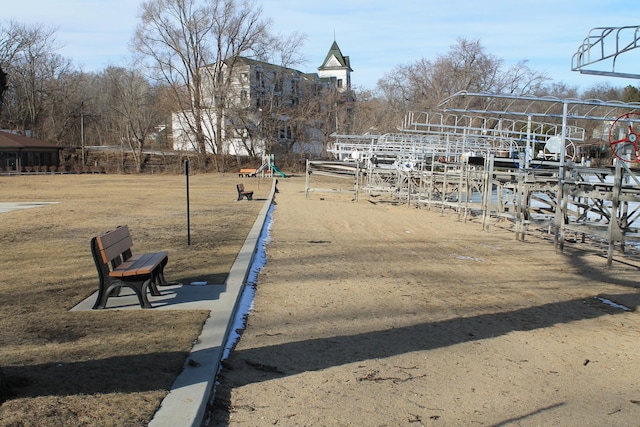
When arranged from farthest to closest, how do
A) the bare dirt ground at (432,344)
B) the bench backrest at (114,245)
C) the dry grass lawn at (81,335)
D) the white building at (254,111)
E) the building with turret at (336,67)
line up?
the building with turret at (336,67)
the white building at (254,111)
the bench backrest at (114,245)
the bare dirt ground at (432,344)
the dry grass lawn at (81,335)

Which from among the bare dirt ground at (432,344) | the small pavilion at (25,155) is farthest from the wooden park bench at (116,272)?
the small pavilion at (25,155)

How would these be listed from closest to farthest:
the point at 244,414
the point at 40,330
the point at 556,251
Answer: the point at 244,414 < the point at 40,330 < the point at 556,251

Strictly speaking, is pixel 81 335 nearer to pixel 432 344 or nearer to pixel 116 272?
pixel 116 272

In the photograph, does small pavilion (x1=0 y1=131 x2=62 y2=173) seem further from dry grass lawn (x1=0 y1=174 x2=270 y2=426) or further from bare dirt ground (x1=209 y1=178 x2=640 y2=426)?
bare dirt ground (x1=209 y1=178 x2=640 y2=426)

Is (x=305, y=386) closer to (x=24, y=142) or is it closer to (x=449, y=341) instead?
(x=449, y=341)

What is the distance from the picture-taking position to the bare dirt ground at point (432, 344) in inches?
169

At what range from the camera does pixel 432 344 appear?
5797 mm

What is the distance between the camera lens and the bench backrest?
6289mm

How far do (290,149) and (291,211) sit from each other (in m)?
43.5

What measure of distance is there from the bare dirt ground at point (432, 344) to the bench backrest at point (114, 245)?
1780mm

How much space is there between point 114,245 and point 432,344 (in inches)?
149

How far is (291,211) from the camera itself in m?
19.9

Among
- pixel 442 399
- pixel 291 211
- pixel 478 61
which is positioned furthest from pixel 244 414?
pixel 478 61

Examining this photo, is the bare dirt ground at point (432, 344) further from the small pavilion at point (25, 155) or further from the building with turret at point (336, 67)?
the building with turret at point (336, 67)
